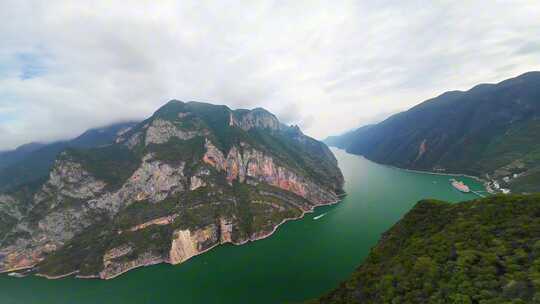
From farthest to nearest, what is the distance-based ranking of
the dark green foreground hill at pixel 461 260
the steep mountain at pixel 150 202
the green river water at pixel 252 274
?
1. the steep mountain at pixel 150 202
2. the green river water at pixel 252 274
3. the dark green foreground hill at pixel 461 260

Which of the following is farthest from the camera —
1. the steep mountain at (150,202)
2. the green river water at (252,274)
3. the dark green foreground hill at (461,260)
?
the steep mountain at (150,202)

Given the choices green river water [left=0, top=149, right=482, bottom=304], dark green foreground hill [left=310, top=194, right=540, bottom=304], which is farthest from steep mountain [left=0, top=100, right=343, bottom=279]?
dark green foreground hill [left=310, top=194, right=540, bottom=304]

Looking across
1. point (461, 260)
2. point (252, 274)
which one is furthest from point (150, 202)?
point (461, 260)

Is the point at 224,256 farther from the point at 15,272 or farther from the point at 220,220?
the point at 15,272

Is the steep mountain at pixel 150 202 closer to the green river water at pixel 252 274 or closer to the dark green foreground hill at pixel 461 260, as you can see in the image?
the green river water at pixel 252 274

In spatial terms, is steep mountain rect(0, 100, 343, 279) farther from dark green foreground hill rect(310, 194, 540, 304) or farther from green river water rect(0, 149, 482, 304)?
dark green foreground hill rect(310, 194, 540, 304)

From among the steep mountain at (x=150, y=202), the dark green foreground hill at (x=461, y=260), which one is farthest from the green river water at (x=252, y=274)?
the dark green foreground hill at (x=461, y=260)
